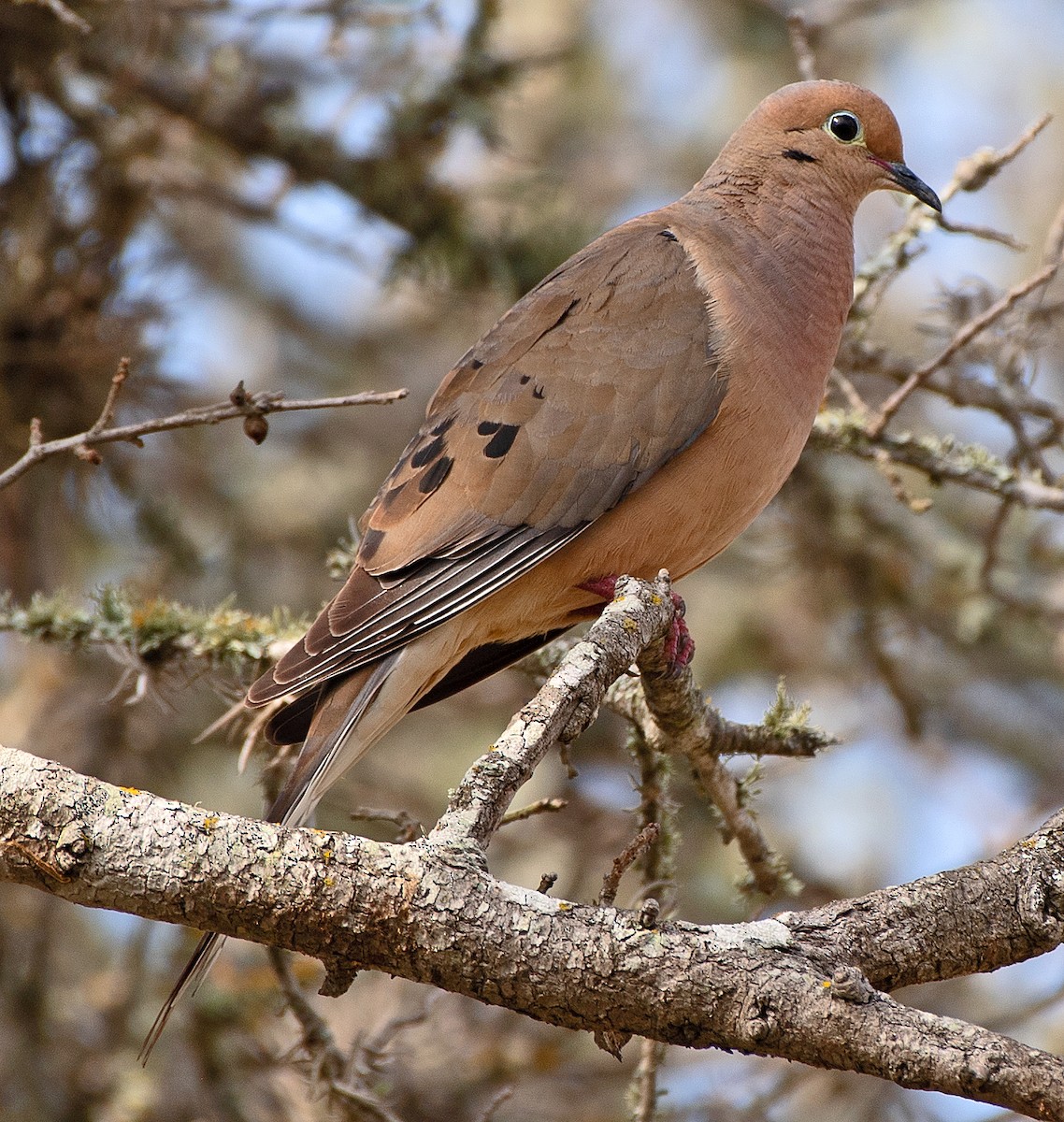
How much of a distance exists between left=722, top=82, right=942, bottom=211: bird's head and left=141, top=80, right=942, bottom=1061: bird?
Answer: 31 centimetres

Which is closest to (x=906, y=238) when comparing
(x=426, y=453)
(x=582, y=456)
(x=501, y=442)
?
(x=582, y=456)

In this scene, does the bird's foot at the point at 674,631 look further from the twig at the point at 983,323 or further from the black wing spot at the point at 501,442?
the twig at the point at 983,323

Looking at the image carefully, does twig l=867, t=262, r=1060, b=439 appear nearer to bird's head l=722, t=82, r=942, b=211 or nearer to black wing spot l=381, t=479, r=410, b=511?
bird's head l=722, t=82, r=942, b=211

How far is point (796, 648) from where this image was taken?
21.1ft

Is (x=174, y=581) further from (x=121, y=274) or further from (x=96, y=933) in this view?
(x=96, y=933)

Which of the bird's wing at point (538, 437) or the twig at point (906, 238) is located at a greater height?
the twig at point (906, 238)

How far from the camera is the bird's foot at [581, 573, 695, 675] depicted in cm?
296

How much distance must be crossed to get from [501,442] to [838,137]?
149cm

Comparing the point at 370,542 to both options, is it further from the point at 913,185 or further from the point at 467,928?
the point at 913,185

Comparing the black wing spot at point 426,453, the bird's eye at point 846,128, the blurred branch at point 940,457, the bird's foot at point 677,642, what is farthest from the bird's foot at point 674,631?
the bird's eye at point 846,128

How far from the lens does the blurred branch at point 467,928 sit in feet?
6.47

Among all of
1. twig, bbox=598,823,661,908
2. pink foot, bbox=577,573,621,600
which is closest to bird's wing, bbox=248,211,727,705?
pink foot, bbox=577,573,621,600

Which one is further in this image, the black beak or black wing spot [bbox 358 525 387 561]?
the black beak

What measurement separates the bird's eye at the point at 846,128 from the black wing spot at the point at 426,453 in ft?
5.15
